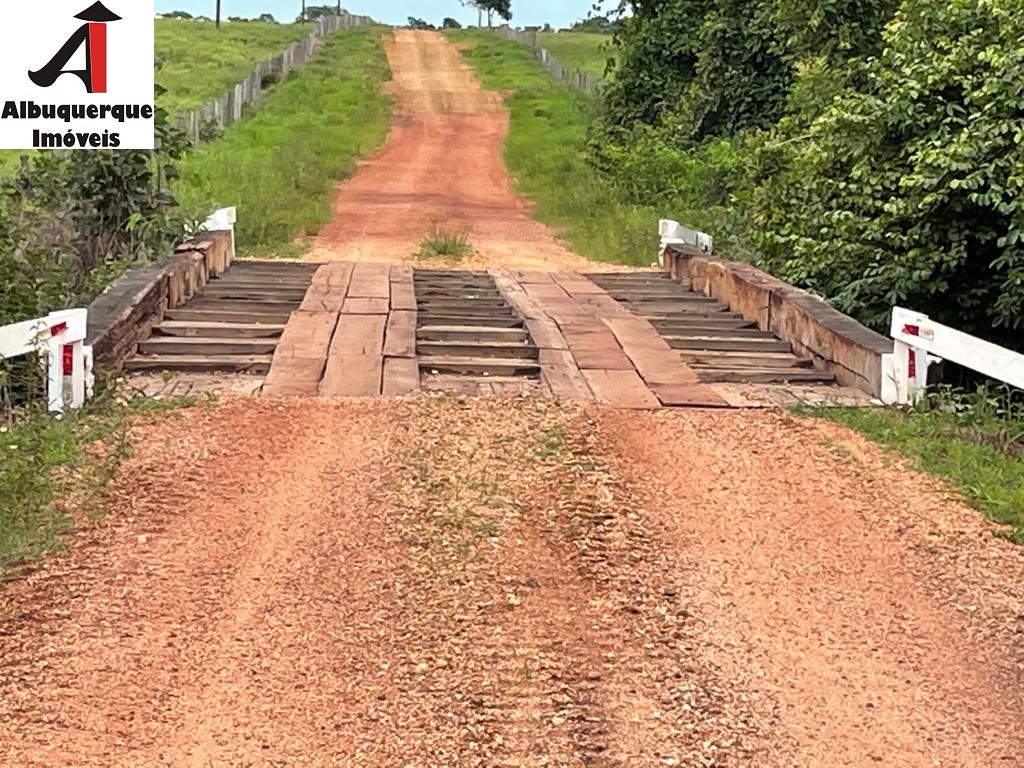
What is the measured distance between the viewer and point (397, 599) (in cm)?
485

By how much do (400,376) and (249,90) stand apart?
32246mm

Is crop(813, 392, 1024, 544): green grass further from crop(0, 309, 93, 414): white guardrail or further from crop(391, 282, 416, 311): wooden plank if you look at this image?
crop(391, 282, 416, 311): wooden plank

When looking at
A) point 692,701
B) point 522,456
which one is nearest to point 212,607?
point 692,701

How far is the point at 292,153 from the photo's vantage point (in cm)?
2828

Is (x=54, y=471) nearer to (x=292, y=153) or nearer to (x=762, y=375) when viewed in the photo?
(x=762, y=375)

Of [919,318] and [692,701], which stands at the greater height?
[919,318]

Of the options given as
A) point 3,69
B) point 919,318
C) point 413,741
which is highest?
point 3,69

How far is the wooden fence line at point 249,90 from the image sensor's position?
93.9 feet

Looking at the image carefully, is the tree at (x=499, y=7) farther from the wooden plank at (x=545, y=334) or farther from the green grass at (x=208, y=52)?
the wooden plank at (x=545, y=334)

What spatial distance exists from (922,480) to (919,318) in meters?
1.67

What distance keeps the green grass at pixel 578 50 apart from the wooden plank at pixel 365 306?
38.9 meters

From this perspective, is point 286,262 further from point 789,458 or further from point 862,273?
point 789,458

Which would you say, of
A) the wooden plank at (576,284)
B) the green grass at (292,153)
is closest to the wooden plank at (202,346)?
the wooden plank at (576,284)

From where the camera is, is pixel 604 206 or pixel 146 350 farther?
pixel 604 206
